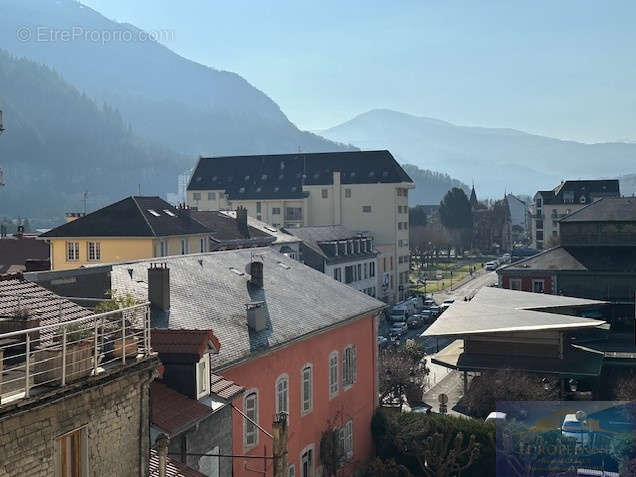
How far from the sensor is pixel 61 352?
→ 9.22 metres

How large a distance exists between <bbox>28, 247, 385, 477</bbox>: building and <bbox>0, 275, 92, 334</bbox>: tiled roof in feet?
17.2

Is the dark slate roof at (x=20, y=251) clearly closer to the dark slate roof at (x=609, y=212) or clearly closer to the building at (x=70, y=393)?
the dark slate roof at (x=609, y=212)

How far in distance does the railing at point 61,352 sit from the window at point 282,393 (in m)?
13.0

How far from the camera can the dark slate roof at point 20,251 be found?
5441 centimetres

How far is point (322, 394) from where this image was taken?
27359 mm

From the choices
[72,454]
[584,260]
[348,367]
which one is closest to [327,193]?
[584,260]

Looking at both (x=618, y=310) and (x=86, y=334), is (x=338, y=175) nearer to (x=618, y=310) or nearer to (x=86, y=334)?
(x=618, y=310)

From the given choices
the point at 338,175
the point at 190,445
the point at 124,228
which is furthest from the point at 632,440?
the point at 338,175

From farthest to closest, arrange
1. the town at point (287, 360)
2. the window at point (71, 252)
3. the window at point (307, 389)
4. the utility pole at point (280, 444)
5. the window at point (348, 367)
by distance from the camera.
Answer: the window at point (71, 252) → the window at point (348, 367) → the window at point (307, 389) → the utility pole at point (280, 444) → the town at point (287, 360)

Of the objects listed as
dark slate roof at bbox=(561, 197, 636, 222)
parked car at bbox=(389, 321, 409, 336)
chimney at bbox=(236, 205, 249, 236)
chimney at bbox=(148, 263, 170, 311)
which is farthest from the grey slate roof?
chimney at bbox=(236, 205, 249, 236)

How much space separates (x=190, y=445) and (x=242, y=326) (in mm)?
7168

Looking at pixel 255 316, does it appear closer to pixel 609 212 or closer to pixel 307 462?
pixel 307 462

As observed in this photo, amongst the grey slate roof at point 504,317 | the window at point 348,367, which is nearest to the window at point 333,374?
the window at point 348,367

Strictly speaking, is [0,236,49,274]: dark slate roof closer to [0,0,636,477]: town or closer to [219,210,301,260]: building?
[0,0,636,477]: town
